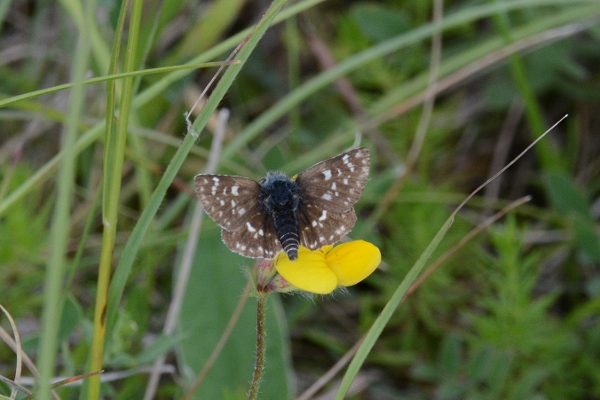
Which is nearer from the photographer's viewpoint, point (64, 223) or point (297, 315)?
point (64, 223)

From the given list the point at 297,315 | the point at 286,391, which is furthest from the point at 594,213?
the point at 286,391

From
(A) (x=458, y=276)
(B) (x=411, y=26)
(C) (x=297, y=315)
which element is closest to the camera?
(C) (x=297, y=315)

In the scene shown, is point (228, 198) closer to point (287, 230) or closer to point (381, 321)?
point (287, 230)

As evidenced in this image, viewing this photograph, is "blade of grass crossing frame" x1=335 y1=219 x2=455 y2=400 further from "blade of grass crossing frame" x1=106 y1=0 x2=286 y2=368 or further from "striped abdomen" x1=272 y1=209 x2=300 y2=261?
"blade of grass crossing frame" x1=106 y1=0 x2=286 y2=368

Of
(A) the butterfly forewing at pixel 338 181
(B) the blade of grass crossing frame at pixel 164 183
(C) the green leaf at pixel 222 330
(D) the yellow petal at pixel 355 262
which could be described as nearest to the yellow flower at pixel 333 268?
(D) the yellow petal at pixel 355 262

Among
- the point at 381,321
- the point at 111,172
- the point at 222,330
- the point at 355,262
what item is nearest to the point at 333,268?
the point at 355,262

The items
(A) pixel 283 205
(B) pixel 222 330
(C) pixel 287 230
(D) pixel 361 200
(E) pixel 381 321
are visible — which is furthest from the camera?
(D) pixel 361 200

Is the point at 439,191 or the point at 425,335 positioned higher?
the point at 439,191

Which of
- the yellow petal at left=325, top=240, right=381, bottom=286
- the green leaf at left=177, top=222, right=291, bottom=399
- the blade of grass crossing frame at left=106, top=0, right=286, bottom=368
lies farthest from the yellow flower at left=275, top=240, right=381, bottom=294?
the green leaf at left=177, top=222, right=291, bottom=399

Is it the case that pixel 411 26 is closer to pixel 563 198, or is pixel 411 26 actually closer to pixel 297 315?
pixel 563 198
